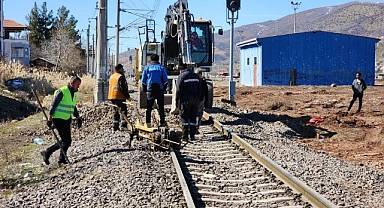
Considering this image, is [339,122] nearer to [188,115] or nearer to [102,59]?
[188,115]

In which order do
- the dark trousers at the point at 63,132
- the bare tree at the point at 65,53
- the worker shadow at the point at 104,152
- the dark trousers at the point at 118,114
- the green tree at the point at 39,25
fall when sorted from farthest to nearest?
the green tree at the point at 39,25 < the bare tree at the point at 65,53 < the dark trousers at the point at 118,114 < the worker shadow at the point at 104,152 < the dark trousers at the point at 63,132

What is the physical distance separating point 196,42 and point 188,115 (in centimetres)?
816

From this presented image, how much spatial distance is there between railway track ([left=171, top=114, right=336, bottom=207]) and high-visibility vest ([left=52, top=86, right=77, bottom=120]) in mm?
2206

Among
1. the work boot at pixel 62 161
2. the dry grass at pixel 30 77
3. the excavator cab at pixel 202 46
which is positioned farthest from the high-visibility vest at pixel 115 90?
the dry grass at pixel 30 77

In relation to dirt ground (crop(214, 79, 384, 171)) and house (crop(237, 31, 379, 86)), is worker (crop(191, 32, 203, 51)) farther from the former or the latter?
house (crop(237, 31, 379, 86))

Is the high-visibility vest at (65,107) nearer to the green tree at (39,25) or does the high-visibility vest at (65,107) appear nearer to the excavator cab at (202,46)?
the excavator cab at (202,46)

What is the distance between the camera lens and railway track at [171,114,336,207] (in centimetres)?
752

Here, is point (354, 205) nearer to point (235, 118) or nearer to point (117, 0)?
point (235, 118)

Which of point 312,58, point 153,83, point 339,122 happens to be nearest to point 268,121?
point 339,122

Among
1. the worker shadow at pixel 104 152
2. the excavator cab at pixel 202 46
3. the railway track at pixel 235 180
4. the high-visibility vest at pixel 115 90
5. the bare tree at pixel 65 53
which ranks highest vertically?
the bare tree at pixel 65 53

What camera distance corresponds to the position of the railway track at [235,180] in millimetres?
7516

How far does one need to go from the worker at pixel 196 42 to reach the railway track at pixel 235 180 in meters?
8.45

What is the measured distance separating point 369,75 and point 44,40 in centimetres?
5859

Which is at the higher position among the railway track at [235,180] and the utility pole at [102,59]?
the utility pole at [102,59]
